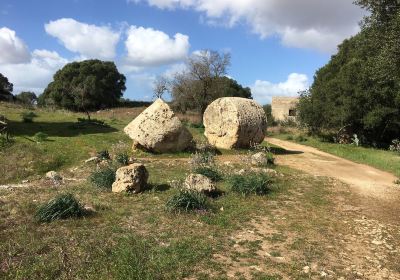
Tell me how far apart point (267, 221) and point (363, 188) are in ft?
21.4

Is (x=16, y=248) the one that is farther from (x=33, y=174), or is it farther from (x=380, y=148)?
(x=380, y=148)

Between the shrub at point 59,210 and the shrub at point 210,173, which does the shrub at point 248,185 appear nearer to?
the shrub at point 210,173

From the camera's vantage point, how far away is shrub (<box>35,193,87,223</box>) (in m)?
10.7

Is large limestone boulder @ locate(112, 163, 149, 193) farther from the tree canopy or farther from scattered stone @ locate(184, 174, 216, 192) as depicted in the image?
the tree canopy

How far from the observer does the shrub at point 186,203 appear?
1186cm

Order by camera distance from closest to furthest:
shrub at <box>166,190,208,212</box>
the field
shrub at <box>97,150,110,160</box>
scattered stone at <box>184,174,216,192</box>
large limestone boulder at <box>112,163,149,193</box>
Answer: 1. the field
2. shrub at <box>166,190,208,212</box>
3. scattered stone at <box>184,174,216,192</box>
4. large limestone boulder at <box>112,163,149,193</box>
5. shrub at <box>97,150,110,160</box>

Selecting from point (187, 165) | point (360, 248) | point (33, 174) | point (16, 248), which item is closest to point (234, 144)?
point (187, 165)

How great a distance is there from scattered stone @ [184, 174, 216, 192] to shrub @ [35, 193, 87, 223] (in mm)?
3559

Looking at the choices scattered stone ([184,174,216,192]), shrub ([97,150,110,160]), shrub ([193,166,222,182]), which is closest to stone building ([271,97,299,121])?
shrub ([97,150,110,160])

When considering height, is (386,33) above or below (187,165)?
above

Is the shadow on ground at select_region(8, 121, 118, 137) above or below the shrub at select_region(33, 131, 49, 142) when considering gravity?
above

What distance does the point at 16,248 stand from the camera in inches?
350

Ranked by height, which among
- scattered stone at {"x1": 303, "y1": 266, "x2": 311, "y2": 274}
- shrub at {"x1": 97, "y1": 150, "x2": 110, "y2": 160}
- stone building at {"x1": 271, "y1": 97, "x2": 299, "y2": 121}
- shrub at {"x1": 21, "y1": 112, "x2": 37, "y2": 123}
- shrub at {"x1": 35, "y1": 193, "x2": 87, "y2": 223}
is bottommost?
scattered stone at {"x1": 303, "y1": 266, "x2": 311, "y2": 274}

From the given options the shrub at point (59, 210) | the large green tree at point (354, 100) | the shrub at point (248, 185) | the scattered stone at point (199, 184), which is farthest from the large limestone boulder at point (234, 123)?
the shrub at point (59, 210)
